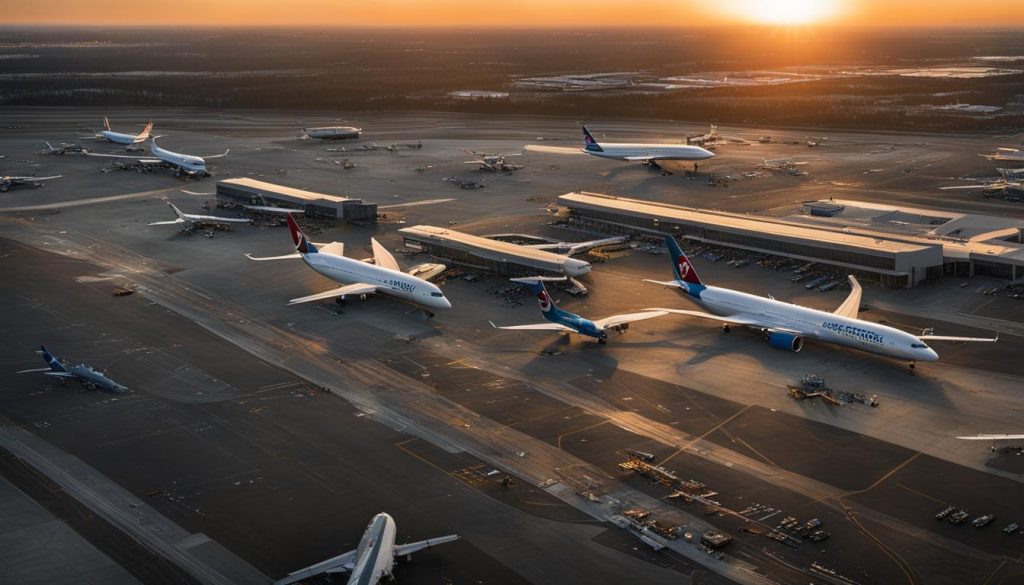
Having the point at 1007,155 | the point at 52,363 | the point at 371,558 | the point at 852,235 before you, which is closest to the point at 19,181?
the point at 52,363

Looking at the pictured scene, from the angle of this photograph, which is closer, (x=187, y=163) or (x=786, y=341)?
(x=786, y=341)

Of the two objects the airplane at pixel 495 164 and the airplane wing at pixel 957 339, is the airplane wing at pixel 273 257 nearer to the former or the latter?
the airplane wing at pixel 957 339

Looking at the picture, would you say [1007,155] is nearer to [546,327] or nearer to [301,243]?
[546,327]

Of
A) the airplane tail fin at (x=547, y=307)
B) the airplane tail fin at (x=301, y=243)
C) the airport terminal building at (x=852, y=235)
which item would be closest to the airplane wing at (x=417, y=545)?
the airplane tail fin at (x=547, y=307)

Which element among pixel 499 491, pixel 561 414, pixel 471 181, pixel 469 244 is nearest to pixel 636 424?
pixel 561 414

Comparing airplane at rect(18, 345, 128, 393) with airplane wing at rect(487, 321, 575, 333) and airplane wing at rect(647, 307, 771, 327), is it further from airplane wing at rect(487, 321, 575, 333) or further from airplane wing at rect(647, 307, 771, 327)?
airplane wing at rect(647, 307, 771, 327)

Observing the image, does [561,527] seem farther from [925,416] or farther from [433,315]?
[433,315]
